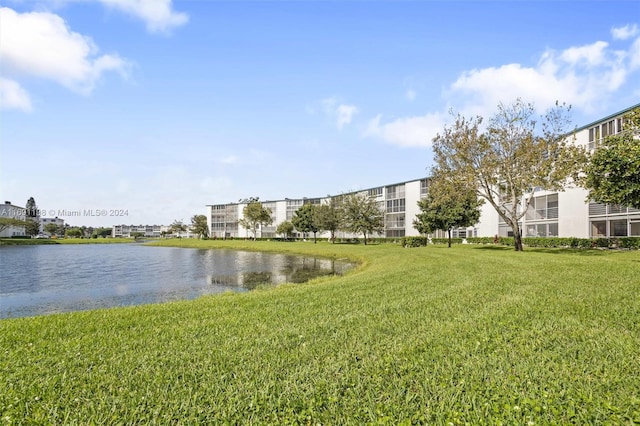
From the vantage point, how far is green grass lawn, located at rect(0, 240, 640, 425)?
134 inches

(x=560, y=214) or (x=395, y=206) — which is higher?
(x=395, y=206)

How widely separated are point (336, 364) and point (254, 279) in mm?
16054

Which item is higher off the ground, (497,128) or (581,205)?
(497,128)

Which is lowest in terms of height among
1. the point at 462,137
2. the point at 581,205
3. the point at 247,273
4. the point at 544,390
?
the point at 247,273

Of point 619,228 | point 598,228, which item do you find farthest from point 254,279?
point 598,228

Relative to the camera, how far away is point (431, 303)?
783 cm

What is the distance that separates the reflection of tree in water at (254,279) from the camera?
17.7 m

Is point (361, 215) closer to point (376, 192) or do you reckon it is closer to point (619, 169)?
point (376, 192)

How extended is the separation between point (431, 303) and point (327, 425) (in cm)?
521

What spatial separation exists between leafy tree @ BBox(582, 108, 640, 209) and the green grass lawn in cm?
1135

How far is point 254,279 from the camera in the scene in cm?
1989

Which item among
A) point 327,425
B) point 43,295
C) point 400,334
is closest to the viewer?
point 327,425

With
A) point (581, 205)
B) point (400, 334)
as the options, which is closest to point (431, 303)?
point (400, 334)

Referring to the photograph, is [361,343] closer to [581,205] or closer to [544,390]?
[544,390]
